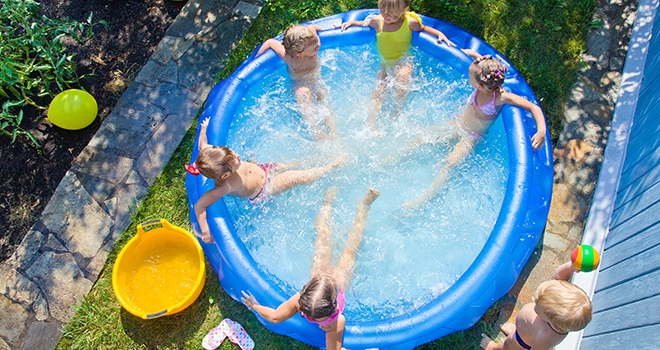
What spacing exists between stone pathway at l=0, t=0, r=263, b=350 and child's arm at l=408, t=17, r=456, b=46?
1.68 m

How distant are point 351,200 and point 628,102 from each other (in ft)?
8.48

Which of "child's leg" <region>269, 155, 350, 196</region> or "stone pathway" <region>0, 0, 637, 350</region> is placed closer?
"stone pathway" <region>0, 0, 637, 350</region>

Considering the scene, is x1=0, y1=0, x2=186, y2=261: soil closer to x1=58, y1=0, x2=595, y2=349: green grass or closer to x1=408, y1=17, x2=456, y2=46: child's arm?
x1=58, y1=0, x2=595, y2=349: green grass

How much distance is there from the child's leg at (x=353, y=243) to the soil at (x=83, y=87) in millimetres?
2623

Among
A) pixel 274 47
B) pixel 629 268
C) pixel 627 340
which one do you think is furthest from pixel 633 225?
pixel 274 47

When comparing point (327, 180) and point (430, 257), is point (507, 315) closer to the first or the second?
point (430, 257)

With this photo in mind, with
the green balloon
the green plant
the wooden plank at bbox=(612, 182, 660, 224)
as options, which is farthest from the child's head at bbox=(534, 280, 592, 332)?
the green plant

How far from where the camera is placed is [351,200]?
15.3 ft

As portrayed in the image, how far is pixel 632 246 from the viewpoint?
141 inches

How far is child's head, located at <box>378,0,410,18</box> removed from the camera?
434cm

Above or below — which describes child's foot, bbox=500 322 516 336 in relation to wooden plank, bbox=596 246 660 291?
below

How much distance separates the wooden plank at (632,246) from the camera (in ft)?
10.8

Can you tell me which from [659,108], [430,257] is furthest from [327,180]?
[659,108]

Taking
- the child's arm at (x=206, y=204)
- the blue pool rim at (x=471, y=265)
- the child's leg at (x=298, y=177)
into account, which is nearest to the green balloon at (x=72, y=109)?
the blue pool rim at (x=471, y=265)
